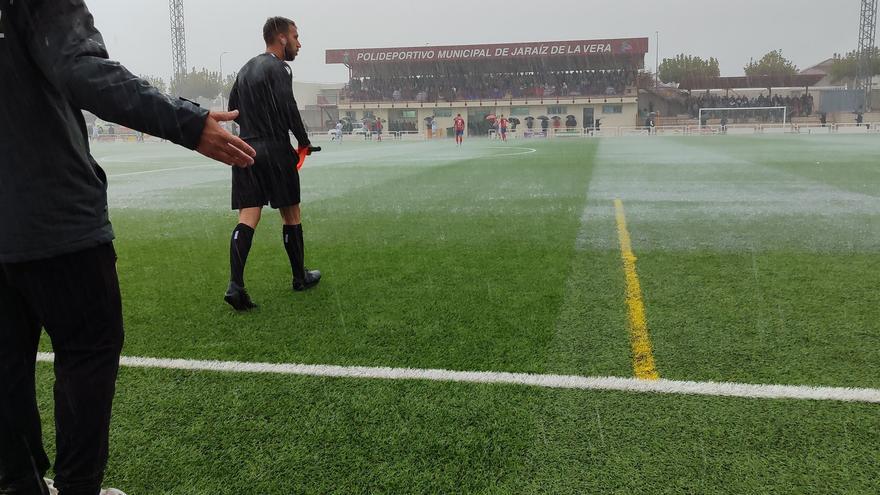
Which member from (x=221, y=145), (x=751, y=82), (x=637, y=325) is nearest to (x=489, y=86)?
(x=751, y=82)

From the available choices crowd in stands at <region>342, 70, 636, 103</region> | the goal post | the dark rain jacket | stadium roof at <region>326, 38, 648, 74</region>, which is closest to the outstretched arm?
the dark rain jacket

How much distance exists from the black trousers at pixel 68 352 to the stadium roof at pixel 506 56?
245 feet

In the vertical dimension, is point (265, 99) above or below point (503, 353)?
above

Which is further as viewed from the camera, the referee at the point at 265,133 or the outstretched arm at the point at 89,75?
the referee at the point at 265,133

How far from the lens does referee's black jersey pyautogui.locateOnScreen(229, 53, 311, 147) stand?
14.4 ft

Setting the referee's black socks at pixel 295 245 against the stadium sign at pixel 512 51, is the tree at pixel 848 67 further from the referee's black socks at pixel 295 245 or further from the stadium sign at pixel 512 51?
the referee's black socks at pixel 295 245

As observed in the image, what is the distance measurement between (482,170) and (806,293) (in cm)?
1267

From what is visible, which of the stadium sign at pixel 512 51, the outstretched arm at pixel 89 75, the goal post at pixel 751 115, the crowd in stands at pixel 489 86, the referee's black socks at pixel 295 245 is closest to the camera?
the outstretched arm at pixel 89 75

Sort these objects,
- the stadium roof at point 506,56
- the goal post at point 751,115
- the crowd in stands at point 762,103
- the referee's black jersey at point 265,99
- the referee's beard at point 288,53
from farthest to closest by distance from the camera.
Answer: the stadium roof at point 506,56, the crowd in stands at point 762,103, the goal post at point 751,115, the referee's beard at point 288,53, the referee's black jersey at point 265,99

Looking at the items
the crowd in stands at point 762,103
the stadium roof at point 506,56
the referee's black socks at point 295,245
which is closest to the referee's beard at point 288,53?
the referee's black socks at point 295,245

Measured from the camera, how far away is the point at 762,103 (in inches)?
2758

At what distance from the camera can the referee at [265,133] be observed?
14.4 feet

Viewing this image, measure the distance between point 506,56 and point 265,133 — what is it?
7240 centimetres

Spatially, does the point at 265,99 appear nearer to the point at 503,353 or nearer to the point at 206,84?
the point at 503,353
